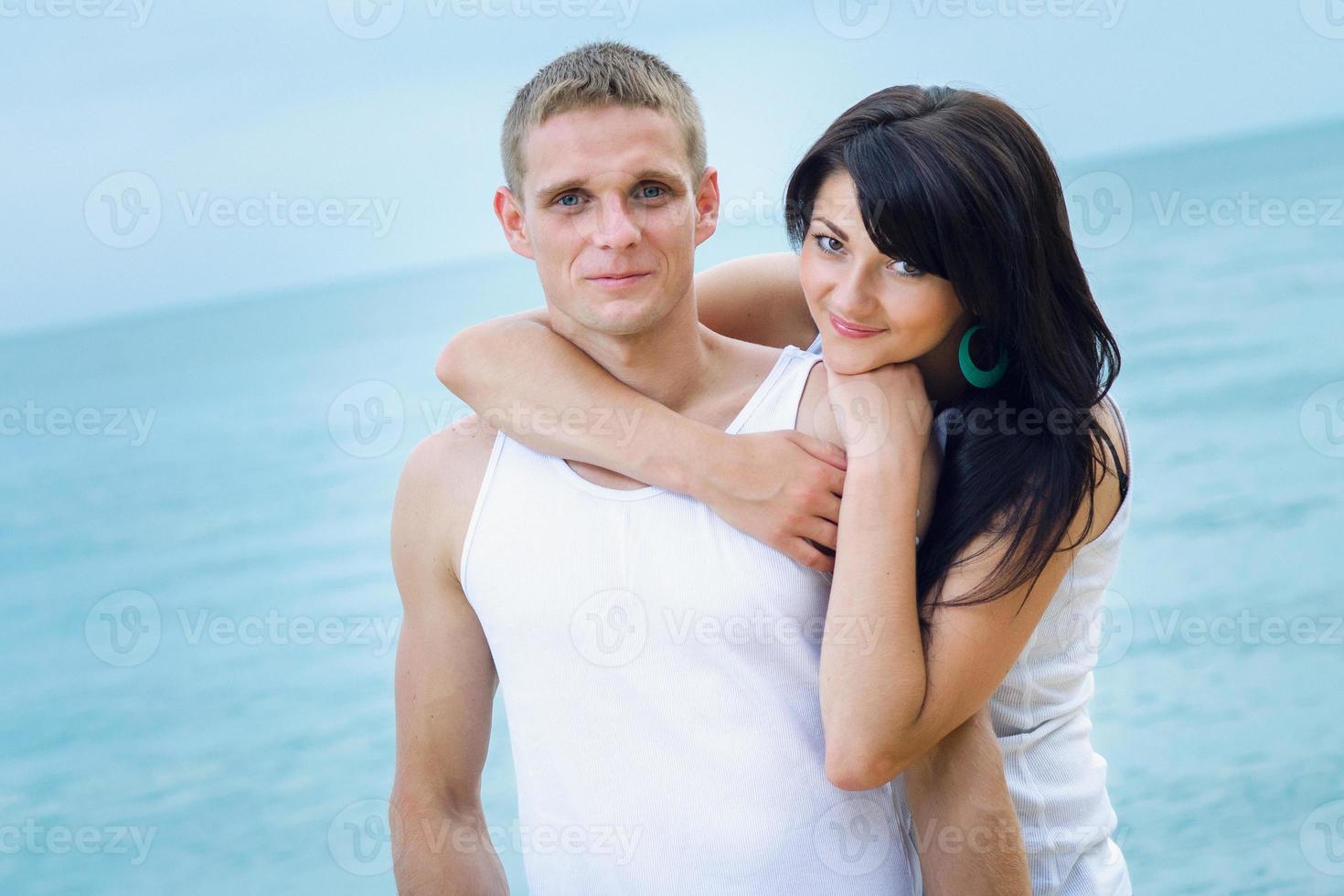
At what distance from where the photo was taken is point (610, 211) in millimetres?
2033

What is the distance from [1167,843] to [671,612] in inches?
168

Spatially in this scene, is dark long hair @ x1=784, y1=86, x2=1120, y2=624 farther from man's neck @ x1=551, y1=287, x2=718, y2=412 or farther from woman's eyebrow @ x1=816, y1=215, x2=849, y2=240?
man's neck @ x1=551, y1=287, x2=718, y2=412

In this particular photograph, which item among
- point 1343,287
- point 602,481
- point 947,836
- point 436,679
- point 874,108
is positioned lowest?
point 1343,287

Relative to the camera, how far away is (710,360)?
228 cm

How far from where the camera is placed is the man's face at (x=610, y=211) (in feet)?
6.72

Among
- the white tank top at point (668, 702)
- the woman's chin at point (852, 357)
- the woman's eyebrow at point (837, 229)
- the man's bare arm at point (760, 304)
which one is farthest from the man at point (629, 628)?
the man's bare arm at point (760, 304)

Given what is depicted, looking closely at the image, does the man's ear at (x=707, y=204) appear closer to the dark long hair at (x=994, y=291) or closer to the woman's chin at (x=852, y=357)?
the dark long hair at (x=994, y=291)

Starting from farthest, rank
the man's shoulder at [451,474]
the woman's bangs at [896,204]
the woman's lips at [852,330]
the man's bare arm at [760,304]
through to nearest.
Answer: the man's bare arm at [760,304] < the man's shoulder at [451,474] < the woman's lips at [852,330] < the woman's bangs at [896,204]

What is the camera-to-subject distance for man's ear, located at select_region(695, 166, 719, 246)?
87.7 inches

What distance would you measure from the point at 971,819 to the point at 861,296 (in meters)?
0.79

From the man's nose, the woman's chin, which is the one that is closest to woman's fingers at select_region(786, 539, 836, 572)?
the woman's chin

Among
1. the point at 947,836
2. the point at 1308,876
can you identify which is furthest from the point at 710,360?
the point at 1308,876

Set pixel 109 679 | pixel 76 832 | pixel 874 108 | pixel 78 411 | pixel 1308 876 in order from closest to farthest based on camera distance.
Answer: pixel 874 108, pixel 1308 876, pixel 76 832, pixel 109 679, pixel 78 411

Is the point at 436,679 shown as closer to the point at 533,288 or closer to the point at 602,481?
the point at 602,481
